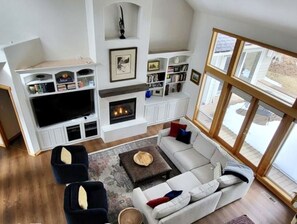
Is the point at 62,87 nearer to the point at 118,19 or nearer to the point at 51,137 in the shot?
the point at 51,137

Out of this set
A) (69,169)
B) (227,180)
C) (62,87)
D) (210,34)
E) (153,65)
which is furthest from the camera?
(153,65)

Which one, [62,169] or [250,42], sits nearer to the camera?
[62,169]

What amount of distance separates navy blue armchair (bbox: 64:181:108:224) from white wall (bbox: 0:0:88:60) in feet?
10.8

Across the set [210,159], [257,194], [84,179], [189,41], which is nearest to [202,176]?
[210,159]

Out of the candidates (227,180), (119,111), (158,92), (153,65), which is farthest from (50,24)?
(227,180)

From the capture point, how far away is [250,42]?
505 cm

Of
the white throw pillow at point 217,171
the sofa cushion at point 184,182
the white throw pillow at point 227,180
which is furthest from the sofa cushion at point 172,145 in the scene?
the white throw pillow at point 227,180

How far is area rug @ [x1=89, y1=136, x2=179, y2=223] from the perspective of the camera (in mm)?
4594

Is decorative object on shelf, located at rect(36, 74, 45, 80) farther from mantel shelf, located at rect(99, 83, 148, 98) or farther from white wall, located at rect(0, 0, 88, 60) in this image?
mantel shelf, located at rect(99, 83, 148, 98)

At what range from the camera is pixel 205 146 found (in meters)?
5.34

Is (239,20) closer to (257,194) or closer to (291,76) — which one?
(291,76)

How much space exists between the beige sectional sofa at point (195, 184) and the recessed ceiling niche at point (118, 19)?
2.79 meters

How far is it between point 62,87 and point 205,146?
3786 millimetres

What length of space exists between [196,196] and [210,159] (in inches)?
57.6
